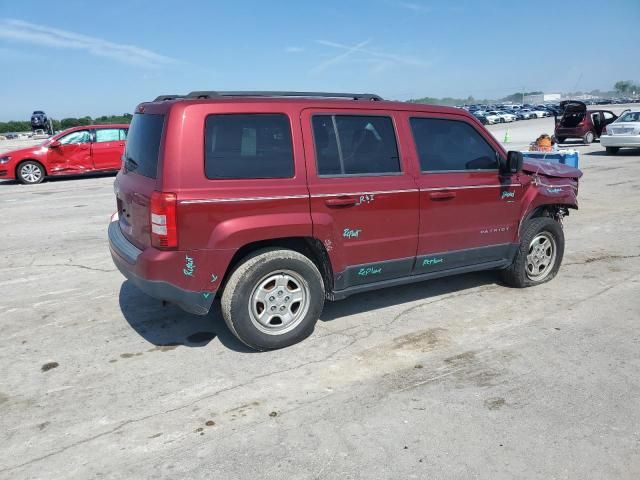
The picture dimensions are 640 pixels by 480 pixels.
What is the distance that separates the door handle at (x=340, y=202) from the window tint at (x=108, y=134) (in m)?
13.2

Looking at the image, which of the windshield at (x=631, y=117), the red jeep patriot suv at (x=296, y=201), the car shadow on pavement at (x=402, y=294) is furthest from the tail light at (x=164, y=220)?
the windshield at (x=631, y=117)

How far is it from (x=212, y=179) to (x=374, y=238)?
4.58 feet

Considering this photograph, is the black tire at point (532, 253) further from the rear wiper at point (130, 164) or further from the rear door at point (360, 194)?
the rear wiper at point (130, 164)

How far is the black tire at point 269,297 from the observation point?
153 inches

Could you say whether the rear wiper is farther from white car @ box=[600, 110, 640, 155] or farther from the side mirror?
white car @ box=[600, 110, 640, 155]

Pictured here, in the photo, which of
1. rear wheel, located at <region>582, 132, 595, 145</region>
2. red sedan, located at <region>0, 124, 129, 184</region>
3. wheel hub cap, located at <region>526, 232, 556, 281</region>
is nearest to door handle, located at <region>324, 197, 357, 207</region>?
wheel hub cap, located at <region>526, 232, 556, 281</region>

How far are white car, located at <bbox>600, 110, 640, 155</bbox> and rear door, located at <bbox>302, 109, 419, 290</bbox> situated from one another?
16.9 meters

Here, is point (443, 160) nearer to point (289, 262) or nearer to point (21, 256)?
point (289, 262)

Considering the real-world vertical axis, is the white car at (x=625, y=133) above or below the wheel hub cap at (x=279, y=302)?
above

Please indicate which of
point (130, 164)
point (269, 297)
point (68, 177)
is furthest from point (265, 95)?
point (68, 177)

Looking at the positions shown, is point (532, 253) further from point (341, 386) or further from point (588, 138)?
point (588, 138)

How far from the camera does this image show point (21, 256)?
7.00 metres

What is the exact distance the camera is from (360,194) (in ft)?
13.8

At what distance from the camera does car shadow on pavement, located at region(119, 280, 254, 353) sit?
171 inches
